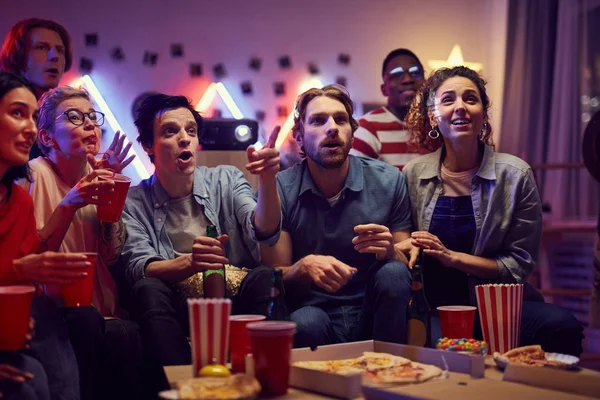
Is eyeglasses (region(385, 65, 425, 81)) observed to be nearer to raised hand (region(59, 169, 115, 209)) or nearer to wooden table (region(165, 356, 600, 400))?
raised hand (region(59, 169, 115, 209))

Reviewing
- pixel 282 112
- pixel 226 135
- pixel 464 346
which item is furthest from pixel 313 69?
pixel 464 346

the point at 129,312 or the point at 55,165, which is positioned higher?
the point at 55,165

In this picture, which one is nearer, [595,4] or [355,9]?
[595,4]

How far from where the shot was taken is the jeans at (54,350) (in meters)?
1.76

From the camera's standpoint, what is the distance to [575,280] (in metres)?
4.71

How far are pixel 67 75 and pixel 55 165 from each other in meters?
2.86

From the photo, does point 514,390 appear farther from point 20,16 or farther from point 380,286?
point 20,16

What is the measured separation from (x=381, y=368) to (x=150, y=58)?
13.5ft

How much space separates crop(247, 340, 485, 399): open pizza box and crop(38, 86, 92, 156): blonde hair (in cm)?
128

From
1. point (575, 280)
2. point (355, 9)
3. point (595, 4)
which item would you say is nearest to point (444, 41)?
point (355, 9)

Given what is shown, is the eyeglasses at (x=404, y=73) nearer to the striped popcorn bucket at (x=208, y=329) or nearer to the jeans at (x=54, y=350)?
the jeans at (x=54, y=350)

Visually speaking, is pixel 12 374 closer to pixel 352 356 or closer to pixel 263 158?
pixel 352 356

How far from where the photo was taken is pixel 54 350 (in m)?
1.79

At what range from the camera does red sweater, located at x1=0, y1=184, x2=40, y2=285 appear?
179 cm
